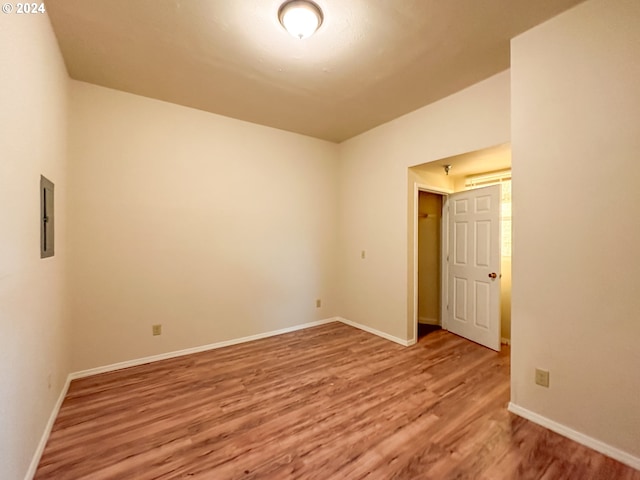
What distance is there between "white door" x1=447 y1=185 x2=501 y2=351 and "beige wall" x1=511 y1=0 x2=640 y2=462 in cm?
139

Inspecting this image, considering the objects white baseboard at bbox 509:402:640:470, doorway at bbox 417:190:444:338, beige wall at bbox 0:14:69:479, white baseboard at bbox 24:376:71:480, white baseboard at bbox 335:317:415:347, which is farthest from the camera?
doorway at bbox 417:190:444:338

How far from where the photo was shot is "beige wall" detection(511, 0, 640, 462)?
1654 mm

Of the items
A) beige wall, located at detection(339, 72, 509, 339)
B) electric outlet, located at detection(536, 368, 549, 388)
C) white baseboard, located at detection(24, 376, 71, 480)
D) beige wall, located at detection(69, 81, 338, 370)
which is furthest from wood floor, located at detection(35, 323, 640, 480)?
beige wall, located at detection(339, 72, 509, 339)

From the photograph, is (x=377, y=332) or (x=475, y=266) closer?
(x=475, y=266)

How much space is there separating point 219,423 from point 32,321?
4.40 ft

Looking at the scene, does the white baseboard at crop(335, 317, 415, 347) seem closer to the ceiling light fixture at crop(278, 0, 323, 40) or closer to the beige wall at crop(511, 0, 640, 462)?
the beige wall at crop(511, 0, 640, 462)

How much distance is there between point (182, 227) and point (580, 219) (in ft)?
11.6

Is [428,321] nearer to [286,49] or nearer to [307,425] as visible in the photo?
[307,425]

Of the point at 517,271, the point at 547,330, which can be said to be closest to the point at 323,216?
the point at 517,271

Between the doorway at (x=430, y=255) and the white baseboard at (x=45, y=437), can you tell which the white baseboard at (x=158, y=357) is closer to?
the white baseboard at (x=45, y=437)

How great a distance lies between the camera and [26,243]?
5.08ft

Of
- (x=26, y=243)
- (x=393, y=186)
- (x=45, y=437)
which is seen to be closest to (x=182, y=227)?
(x=26, y=243)

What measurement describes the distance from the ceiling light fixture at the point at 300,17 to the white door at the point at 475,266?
2.76m

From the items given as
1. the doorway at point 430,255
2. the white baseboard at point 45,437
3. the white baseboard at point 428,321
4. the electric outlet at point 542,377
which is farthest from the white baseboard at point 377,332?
the white baseboard at point 45,437
